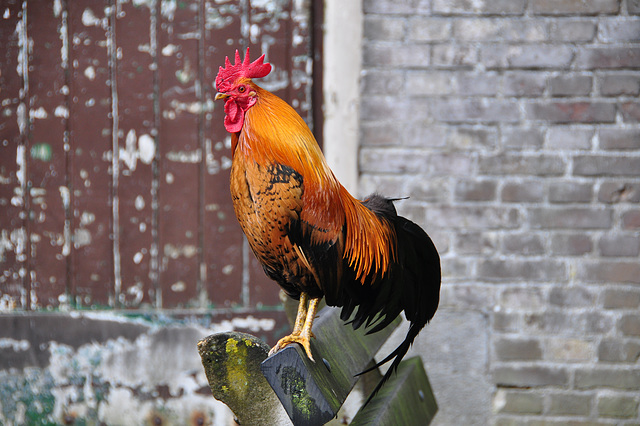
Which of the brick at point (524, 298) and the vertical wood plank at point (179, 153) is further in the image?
the vertical wood plank at point (179, 153)

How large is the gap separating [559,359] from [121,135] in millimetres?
1759

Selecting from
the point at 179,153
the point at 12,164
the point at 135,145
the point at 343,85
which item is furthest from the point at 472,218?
the point at 12,164

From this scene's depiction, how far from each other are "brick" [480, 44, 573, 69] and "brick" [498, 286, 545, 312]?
0.74 metres

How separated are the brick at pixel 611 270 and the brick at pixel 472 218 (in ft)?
0.91

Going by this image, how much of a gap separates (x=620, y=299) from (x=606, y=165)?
459 millimetres

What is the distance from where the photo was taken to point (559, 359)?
6.06ft

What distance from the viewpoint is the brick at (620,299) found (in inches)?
71.6

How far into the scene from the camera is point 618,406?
187cm

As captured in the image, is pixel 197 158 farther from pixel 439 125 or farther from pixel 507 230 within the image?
pixel 507 230

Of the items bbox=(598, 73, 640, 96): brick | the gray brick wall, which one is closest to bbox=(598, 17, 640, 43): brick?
the gray brick wall

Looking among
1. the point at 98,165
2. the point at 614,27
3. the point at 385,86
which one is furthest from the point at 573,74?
the point at 98,165

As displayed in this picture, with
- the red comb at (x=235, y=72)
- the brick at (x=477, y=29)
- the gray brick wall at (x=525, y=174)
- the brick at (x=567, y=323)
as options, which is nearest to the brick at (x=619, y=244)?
the gray brick wall at (x=525, y=174)

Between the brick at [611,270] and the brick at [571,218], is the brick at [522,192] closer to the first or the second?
the brick at [571,218]

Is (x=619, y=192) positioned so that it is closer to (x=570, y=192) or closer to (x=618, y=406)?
(x=570, y=192)
